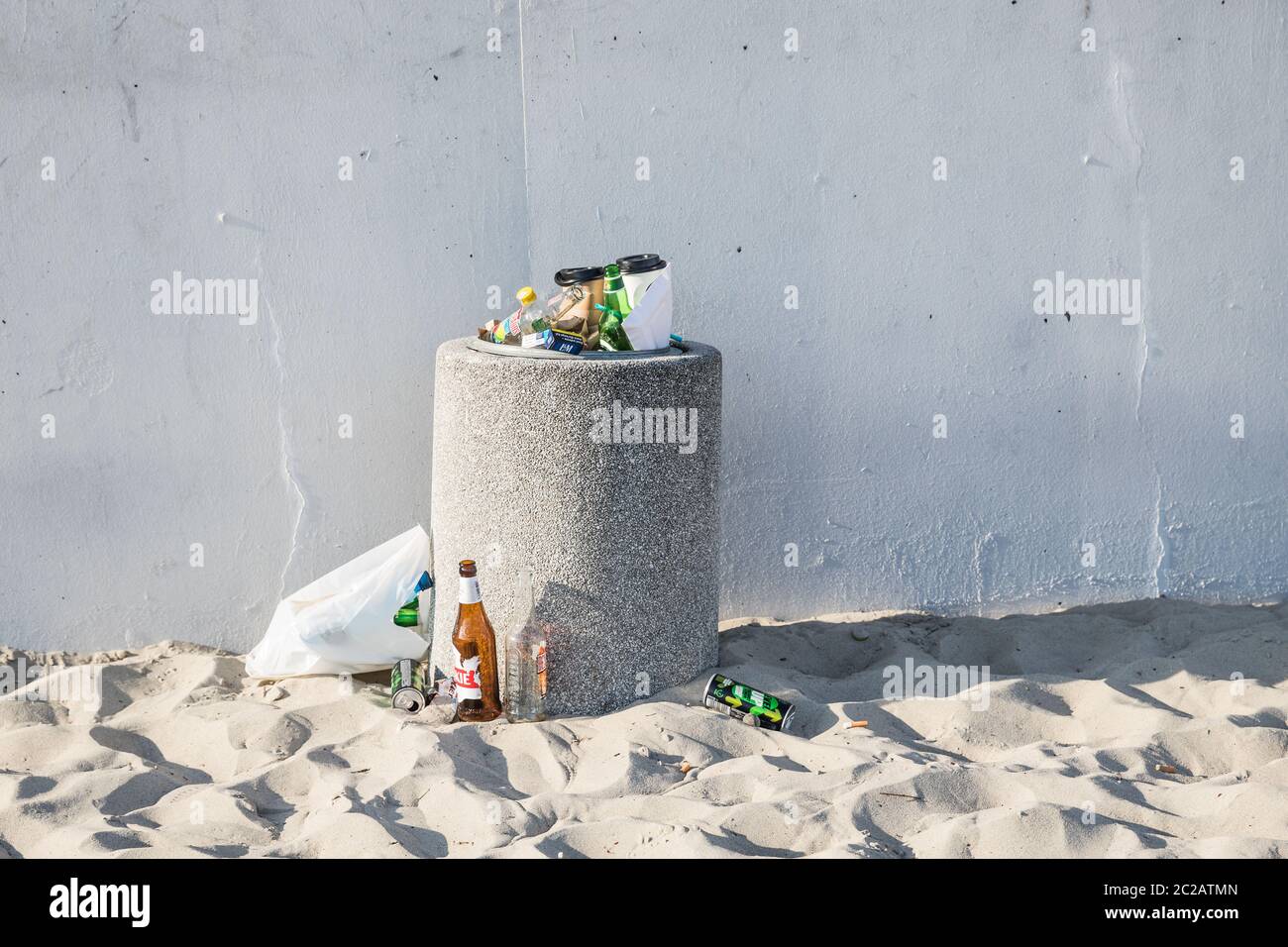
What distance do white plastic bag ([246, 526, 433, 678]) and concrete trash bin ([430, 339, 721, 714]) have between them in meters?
0.38

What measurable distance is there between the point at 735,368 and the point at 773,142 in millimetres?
774

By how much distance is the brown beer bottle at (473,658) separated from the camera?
3799mm

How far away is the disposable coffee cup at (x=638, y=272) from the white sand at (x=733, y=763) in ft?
3.89

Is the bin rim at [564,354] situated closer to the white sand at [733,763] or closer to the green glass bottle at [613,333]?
the green glass bottle at [613,333]

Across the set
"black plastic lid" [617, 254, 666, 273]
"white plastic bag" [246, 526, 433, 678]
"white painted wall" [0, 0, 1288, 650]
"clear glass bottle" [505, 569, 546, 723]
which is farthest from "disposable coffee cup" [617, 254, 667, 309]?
"white plastic bag" [246, 526, 433, 678]

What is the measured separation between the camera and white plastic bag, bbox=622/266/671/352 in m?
3.88

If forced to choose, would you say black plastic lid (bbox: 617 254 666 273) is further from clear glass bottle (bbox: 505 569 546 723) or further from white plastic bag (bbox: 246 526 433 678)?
white plastic bag (bbox: 246 526 433 678)

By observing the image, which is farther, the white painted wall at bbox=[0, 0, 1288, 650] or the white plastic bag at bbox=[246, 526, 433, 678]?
the white painted wall at bbox=[0, 0, 1288, 650]

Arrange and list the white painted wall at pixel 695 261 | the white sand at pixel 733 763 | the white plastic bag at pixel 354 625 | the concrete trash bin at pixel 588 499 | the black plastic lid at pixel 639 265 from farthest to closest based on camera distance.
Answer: the white painted wall at pixel 695 261 → the white plastic bag at pixel 354 625 → the black plastic lid at pixel 639 265 → the concrete trash bin at pixel 588 499 → the white sand at pixel 733 763

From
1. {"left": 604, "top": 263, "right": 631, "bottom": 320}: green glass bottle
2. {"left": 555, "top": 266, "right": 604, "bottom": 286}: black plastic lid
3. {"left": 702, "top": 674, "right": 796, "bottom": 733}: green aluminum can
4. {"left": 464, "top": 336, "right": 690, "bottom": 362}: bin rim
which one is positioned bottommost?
{"left": 702, "top": 674, "right": 796, "bottom": 733}: green aluminum can

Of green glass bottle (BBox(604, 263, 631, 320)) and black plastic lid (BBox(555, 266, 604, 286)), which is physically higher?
black plastic lid (BBox(555, 266, 604, 286))

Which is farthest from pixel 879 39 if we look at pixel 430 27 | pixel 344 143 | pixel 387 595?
pixel 387 595

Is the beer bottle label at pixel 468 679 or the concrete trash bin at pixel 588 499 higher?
the concrete trash bin at pixel 588 499

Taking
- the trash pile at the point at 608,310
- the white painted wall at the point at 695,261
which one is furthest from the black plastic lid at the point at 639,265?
the white painted wall at the point at 695,261
